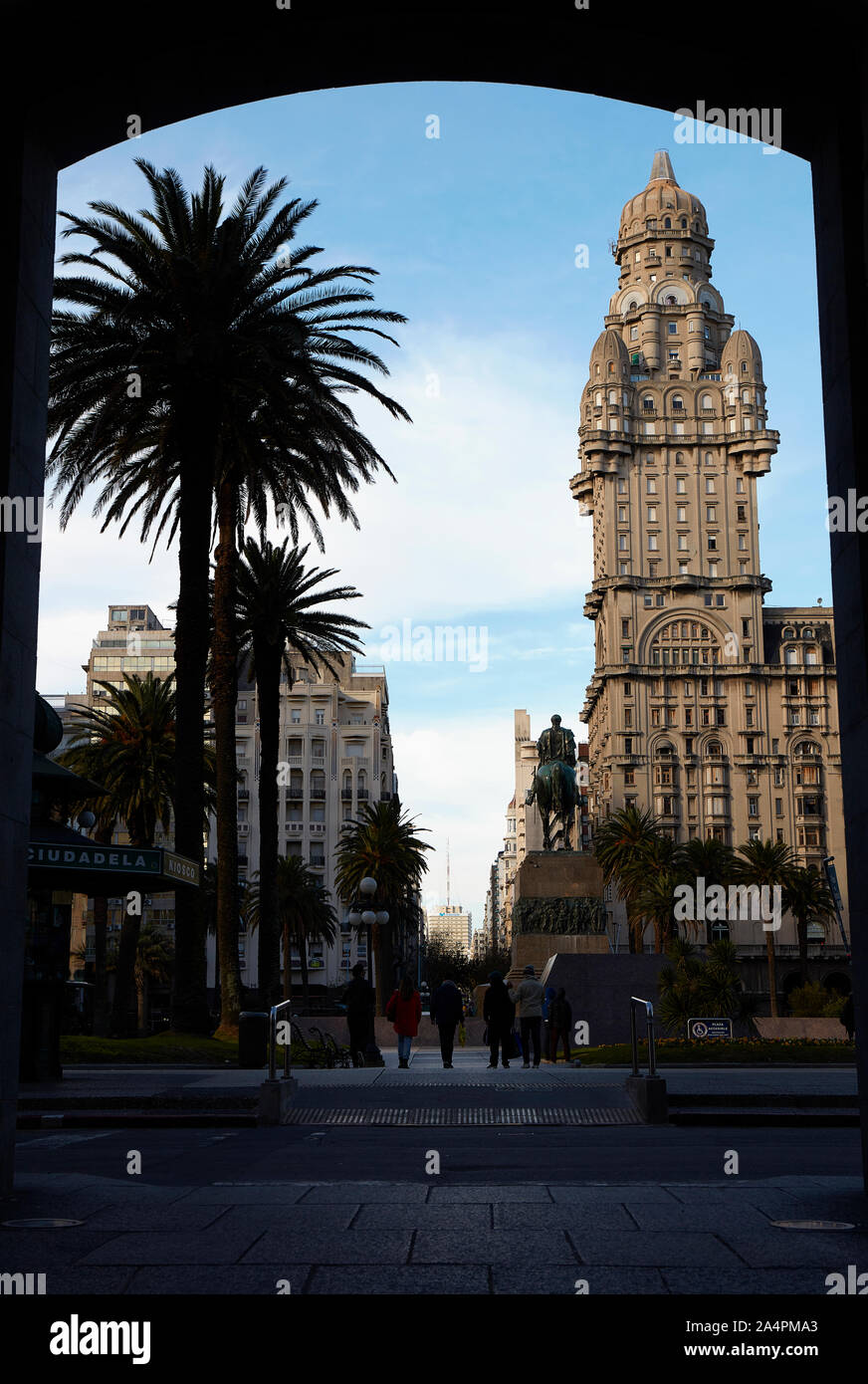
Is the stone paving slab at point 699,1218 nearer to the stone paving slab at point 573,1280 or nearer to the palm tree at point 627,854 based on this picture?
the stone paving slab at point 573,1280

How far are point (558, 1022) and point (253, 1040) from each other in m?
7.31

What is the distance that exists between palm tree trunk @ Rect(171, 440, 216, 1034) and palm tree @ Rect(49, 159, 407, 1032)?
3 centimetres

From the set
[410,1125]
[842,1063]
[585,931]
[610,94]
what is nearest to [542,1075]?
[410,1125]

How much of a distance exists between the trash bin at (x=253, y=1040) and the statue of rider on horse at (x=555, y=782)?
21549mm

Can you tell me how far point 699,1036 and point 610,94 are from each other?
22.8m

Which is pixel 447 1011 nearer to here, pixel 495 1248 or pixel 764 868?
pixel 495 1248

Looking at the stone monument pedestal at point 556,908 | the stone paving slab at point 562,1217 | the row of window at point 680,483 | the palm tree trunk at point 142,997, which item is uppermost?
the row of window at point 680,483

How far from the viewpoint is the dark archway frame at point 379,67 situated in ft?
25.7

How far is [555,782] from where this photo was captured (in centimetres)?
4553

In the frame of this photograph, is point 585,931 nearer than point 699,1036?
No

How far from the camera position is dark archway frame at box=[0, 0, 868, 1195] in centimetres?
785

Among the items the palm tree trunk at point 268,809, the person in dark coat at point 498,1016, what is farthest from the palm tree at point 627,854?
the person in dark coat at point 498,1016

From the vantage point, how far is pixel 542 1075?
2061 centimetres
